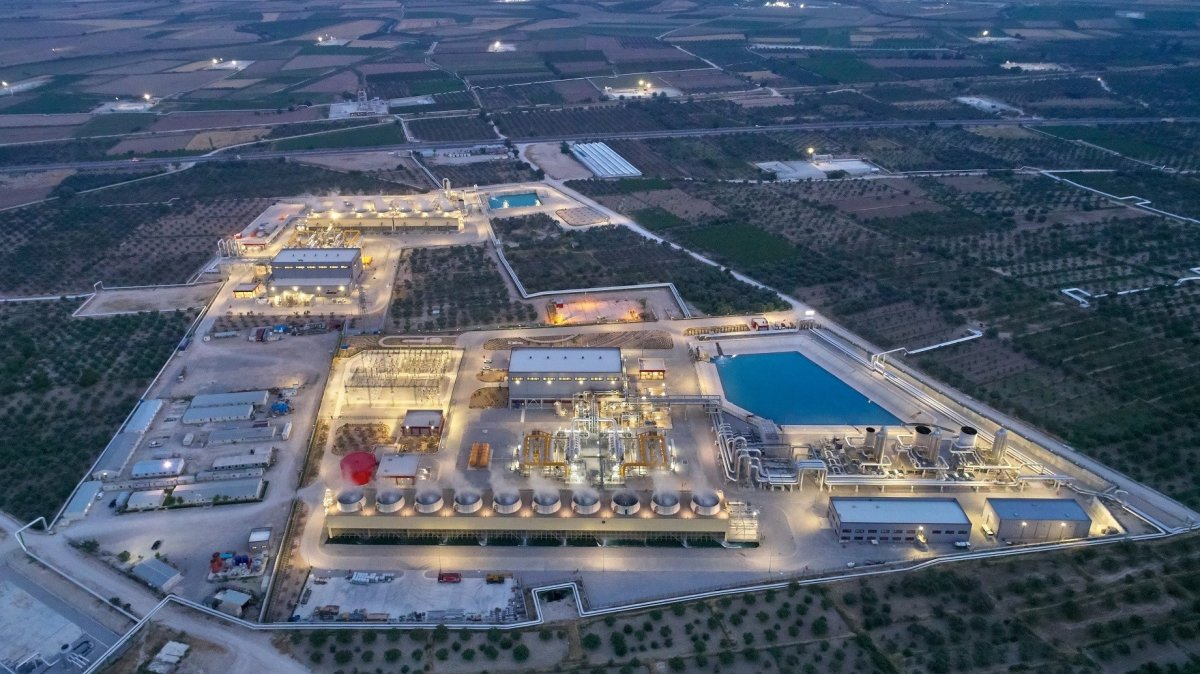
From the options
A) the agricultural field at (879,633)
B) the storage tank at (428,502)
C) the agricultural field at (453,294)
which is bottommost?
the agricultural field at (879,633)

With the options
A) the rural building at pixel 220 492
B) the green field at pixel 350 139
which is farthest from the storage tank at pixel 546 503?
the green field at pixel 350 139

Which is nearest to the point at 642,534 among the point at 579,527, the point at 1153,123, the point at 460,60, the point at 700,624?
the point at 579,527

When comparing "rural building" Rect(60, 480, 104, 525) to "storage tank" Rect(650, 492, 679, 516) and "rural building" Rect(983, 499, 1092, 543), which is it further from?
"rural building" Rect(983, 499, 1092, 543)

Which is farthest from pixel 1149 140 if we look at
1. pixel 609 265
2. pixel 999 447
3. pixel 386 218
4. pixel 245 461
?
pixel 245 461

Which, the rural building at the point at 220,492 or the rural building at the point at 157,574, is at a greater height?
the rural building at the point at 220,492

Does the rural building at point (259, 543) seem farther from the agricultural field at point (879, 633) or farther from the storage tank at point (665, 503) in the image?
the storage tank at point (665, 503)

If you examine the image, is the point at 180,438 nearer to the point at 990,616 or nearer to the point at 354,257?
the point at 354,257

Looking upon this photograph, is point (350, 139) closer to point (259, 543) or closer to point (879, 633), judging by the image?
point (259, 543)
